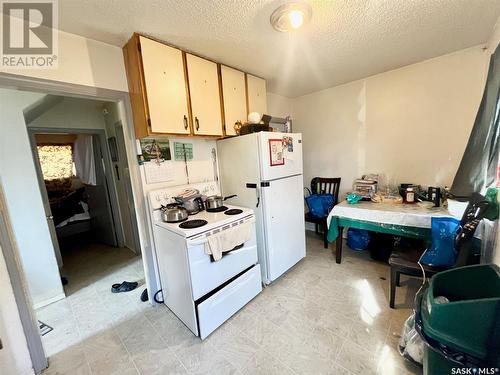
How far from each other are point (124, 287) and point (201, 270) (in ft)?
4.62

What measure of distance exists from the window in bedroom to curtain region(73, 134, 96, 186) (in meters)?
0.67

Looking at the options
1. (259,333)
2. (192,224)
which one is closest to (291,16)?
(192,224)

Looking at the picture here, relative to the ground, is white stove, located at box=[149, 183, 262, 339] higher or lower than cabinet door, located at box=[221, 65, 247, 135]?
lower

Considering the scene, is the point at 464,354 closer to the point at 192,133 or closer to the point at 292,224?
the point at 292,224

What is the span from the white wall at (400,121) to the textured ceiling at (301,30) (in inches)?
11.0

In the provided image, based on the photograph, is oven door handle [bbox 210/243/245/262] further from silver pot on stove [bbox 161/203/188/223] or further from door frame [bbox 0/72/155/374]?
door frame [bbox 0/72/155/374]

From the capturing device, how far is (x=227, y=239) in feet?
5.70

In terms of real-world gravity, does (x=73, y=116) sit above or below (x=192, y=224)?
above

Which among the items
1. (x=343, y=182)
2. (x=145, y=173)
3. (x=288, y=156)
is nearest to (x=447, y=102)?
(x=343, y=182)

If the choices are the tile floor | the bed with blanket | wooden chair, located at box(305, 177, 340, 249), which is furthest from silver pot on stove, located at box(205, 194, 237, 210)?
the bed with blanket

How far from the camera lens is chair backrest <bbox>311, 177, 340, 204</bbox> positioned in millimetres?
3287

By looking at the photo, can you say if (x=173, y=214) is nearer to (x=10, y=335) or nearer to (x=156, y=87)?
Result: (x=156, y=87)

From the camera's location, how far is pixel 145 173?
1953 mm

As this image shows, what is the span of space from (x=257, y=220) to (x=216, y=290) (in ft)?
2.54
